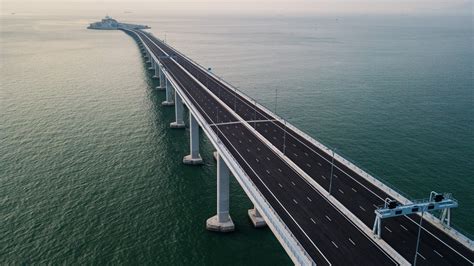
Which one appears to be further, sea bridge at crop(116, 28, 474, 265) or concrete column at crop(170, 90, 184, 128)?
concrete column at crop(170, 90, 184, 128)

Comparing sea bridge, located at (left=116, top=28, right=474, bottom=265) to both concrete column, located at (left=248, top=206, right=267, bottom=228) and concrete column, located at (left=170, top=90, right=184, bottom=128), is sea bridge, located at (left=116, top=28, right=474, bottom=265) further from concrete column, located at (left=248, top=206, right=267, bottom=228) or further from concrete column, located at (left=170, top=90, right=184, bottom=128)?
concrete column, located at (left=170, top=90, right=184, bottom=128)

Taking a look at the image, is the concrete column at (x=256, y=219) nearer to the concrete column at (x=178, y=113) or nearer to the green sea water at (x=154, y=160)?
the green sea water at (x=154, y=160)

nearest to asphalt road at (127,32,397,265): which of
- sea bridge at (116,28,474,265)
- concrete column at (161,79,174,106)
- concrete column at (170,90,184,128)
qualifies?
sea bridge at (116,28,474,265)

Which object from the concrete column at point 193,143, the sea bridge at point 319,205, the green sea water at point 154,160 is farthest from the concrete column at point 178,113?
the sea bridge at point 319,205

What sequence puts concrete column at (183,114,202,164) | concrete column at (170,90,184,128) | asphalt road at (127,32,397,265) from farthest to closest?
concrete column at (170,90,184,128), concrete column at (183,114,202,164), asphalt road at (127,32,397,265)

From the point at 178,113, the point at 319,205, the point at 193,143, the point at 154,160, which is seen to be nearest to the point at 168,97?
the point at 178,113

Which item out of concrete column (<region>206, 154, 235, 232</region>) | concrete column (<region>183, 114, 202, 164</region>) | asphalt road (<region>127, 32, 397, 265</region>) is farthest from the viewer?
concrete column (<region>183, 114, 202, 164</region>)
